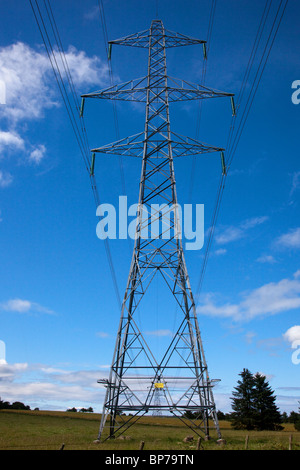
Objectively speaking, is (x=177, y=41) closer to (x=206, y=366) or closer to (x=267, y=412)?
(x=206, y=366)

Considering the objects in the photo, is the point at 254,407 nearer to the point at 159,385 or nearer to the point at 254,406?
the point at 254,406

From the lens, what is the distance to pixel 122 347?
20.6 m

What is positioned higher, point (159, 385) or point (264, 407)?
point (159, 385)

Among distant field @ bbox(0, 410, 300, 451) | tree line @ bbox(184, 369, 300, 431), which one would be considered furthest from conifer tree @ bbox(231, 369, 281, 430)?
distant field @ bbox(0, 410, 300, 451)

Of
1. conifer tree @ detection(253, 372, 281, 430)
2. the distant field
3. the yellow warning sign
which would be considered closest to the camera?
the distant field

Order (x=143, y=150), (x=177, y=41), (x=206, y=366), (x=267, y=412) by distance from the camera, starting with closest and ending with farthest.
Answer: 1. (x=206, y=366)
2. (x=143, y=150)
3. (x=177, y=41)
4. (x=267, y=412)

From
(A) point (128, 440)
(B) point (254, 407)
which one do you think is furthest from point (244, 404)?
(A) point (128, 440)

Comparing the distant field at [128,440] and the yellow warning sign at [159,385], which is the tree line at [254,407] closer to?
the distant field at [128,440]

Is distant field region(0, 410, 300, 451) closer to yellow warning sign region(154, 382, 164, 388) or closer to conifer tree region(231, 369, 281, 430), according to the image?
yellow warning sign region(154, 382, 164, 388)

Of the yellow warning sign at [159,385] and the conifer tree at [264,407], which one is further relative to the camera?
the conifer tree at [264,407]

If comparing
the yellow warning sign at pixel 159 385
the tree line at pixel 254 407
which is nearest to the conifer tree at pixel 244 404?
the tree line at pixel 254 407
